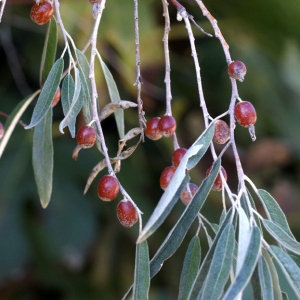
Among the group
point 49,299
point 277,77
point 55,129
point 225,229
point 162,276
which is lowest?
point 49,299

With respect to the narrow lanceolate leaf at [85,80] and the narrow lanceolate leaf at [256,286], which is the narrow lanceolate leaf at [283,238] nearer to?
the narrow lanceolate leaf at [256,286]

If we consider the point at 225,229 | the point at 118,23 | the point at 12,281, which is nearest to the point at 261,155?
the point at 118,23

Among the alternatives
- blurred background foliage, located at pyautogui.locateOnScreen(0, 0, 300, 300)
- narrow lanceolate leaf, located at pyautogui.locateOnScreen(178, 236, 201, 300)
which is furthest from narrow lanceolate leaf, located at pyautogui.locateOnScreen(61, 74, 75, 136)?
blurred background foliage, located at pyautogui.locateOnScreen(0, 0, 300, 300)

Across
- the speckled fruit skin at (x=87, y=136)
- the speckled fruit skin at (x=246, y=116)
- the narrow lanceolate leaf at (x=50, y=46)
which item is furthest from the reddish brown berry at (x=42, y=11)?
the speckled fruit skin at (x=246, y=116)

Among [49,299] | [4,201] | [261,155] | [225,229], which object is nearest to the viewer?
[225,229]

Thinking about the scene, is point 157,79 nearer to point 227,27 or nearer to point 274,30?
point 227,27

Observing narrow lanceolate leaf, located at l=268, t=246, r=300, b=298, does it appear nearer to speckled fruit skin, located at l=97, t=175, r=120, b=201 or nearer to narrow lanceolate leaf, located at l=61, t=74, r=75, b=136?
speckled fruit skin, located at l=97, t=175, r=120, b=201
